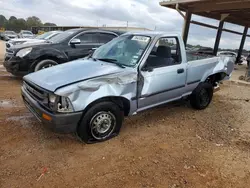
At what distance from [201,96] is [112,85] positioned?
269 cm

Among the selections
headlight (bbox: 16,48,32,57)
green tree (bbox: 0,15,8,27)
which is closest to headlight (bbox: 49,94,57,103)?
headlight (bbox: 16,48,32,57)

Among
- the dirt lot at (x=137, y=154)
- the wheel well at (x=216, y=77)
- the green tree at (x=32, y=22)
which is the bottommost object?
the dirt lot at (x=137, y=154)

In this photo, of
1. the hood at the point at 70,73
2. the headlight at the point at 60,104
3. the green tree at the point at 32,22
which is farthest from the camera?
the green tree at the point at 32,22

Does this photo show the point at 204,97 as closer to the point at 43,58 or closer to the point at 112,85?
the point at 112,85

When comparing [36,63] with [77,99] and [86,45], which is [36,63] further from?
[77,99]

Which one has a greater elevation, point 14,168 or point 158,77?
point 158,77

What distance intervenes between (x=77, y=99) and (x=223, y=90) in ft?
19.4

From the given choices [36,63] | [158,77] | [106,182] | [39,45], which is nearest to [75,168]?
[106,182]

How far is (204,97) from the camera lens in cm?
530

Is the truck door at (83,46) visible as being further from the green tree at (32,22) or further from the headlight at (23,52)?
the green tree at (32,22)

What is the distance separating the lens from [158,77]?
3.96 meters

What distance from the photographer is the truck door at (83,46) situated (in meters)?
7.05

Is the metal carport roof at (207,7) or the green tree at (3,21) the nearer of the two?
the metal carport roof at (207,7)

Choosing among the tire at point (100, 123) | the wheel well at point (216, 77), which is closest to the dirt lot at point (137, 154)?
the tire at point (100, 123)
